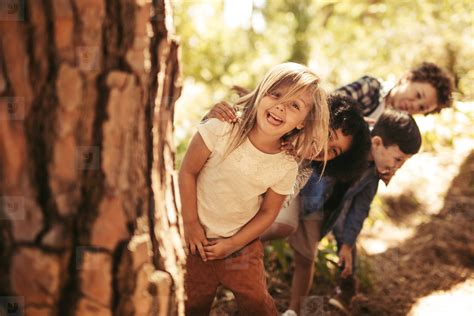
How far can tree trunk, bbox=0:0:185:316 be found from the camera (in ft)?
3.84

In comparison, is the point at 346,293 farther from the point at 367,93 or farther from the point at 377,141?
the point at 367,93

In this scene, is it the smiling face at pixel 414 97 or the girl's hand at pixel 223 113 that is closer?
the girl's hand at pixel 223 113

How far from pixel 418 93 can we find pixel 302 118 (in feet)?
5.01

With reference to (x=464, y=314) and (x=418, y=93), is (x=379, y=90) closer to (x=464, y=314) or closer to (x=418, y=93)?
(x=418, y=93)

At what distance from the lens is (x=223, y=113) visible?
2.09 meters

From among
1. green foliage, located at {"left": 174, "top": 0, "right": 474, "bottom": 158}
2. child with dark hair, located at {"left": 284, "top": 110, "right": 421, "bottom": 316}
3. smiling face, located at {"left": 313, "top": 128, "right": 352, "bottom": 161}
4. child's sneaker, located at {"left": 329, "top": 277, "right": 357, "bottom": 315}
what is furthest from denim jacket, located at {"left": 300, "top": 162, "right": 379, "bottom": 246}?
green foliage, located at {"left": 174, "top": 0, "right": 474, "bottom": 158}

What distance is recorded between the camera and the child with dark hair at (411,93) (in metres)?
3.12

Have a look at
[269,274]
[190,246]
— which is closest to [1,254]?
[190,246]

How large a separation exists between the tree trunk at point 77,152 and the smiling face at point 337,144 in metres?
1.27

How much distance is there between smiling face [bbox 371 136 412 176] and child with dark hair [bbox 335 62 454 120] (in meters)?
0.43

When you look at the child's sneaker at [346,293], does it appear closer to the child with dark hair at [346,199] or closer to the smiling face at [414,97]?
the child with dark hair at [346,199]

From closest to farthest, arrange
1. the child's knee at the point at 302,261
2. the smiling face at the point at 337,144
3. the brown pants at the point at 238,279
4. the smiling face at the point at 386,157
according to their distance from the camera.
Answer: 1. the brown pants at the point at 238,279
2. the smiling face at the point at 337,144
3. the smiling face at the point at 386,157
4. the child's knee at the point at 302,261

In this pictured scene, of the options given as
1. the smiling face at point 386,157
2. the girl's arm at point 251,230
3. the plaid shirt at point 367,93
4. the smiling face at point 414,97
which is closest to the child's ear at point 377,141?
the smiling face at point 386,157

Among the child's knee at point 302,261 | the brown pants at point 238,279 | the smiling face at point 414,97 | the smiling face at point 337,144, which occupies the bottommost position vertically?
the child's knee at point 302,261
